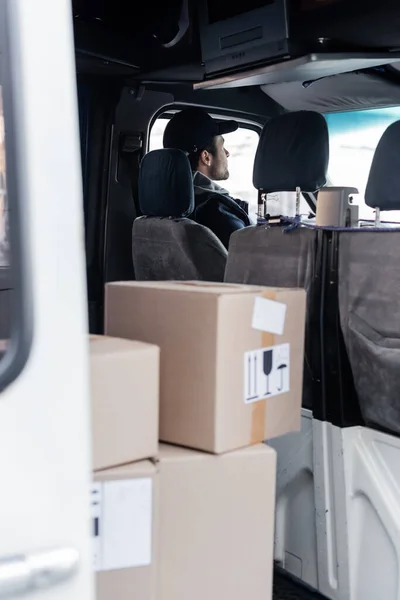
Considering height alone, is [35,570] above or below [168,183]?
below

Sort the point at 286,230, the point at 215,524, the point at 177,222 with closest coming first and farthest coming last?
the point at 215,524
the point at 286,230
the point at 177,222

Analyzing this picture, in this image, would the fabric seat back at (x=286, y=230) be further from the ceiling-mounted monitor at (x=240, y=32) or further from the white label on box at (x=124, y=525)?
the white label on box at (x=124, y=525)

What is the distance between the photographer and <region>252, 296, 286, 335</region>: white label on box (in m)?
1.70

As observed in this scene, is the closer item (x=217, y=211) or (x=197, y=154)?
(x=217, y=211)

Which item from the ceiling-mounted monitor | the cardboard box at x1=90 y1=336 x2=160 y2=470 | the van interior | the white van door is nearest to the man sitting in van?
the van interior

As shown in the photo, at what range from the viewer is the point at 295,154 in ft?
7.98

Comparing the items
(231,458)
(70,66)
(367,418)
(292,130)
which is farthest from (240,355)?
(292,130)

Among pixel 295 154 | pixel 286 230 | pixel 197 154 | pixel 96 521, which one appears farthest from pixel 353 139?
pixel 96 521

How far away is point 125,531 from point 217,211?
251cm

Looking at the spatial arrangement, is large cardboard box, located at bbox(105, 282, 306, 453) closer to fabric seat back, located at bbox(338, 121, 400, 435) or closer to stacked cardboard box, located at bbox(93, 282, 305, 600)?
stacked cardboard box, located at bbox(93, 282, 305, 600)

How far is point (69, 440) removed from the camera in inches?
37.0

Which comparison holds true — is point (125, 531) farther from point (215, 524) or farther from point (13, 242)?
point (13, 242)

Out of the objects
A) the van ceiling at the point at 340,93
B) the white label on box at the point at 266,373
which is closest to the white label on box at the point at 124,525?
the white label on box at the point at 266,373

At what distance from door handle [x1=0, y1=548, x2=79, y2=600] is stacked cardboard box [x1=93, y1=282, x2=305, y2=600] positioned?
50 centimetres
